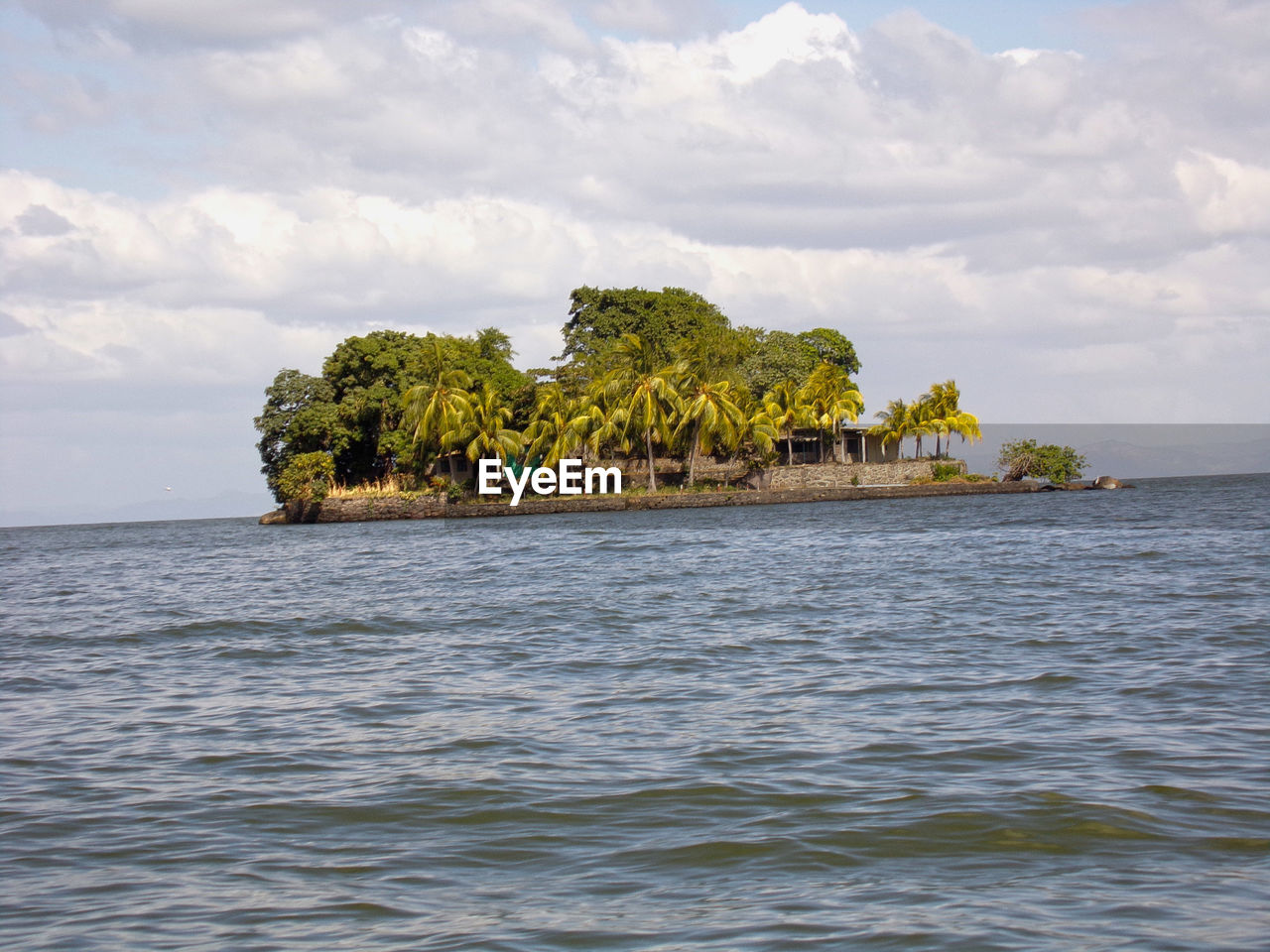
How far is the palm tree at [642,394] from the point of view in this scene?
60.8 m

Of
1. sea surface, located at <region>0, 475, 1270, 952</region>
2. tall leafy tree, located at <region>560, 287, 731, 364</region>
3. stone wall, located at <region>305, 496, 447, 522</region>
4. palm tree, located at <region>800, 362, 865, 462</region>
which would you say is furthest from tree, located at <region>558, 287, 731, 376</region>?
sea surface, located at <region>0, 475, 1270, 952</region>

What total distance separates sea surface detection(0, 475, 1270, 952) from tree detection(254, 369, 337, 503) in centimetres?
4515

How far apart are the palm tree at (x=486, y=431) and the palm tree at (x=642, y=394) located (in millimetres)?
6055

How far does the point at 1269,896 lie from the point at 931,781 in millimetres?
2221

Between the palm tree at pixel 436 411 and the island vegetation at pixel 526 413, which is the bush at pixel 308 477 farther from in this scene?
the palm tree at pixel 436 411

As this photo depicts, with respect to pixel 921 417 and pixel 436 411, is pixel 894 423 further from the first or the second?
pixel 436 411

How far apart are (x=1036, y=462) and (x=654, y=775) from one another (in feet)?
230

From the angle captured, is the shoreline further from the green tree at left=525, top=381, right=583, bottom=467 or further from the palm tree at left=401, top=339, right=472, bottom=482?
the palm tree at left=401, top=339, right=472, bottom=482

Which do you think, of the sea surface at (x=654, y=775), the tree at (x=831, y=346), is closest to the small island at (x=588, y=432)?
the tree at (x=831, y=346)

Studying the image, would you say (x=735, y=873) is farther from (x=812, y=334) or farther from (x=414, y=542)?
(x=812, y=334)

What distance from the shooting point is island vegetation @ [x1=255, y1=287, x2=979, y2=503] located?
60.9 m

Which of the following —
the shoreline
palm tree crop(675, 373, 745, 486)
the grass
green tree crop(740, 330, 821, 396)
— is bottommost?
the shoreline

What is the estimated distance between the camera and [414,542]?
3941 cm

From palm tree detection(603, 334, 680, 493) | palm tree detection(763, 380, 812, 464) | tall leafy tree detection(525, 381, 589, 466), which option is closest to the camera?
palm tree detection(603, 334, 680, 493)
